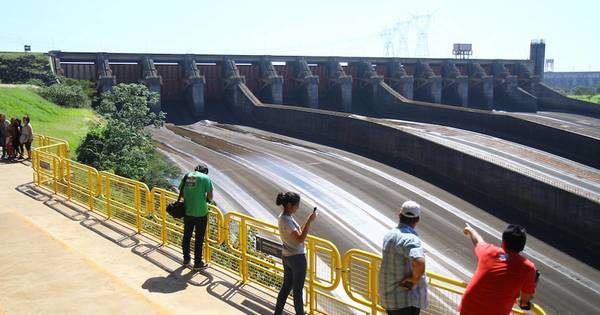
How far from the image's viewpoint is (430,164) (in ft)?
96.8

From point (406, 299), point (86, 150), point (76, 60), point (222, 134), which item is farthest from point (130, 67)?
point (406, 299)

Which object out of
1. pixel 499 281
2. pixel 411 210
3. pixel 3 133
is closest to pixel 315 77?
pixel 3 133

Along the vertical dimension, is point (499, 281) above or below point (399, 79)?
below

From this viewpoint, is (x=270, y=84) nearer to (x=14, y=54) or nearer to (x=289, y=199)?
(x=14, y=54)

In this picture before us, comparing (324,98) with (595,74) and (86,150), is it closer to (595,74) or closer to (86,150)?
(86,150)

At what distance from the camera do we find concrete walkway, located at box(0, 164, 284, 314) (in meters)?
7.88

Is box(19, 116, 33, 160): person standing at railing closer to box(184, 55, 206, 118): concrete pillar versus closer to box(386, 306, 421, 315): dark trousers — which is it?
box(386, 306, 421, 315): dark trousers

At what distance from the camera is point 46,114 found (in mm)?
29203

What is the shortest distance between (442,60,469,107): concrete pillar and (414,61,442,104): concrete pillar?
255 cm

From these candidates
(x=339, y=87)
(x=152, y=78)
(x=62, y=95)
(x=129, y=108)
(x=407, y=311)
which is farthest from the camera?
(x=339, y=87)

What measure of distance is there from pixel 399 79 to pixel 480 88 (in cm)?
1192

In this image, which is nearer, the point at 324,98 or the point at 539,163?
the point at 539,163

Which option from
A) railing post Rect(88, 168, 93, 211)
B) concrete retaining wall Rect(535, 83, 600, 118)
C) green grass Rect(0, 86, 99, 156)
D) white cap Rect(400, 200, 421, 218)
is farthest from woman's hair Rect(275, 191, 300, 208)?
concrete retaining wall Rect(535, 83, 600, 118)

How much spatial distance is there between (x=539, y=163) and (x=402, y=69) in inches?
1190
